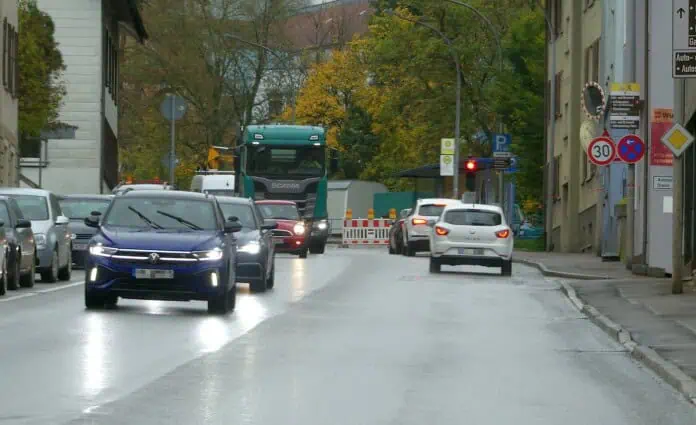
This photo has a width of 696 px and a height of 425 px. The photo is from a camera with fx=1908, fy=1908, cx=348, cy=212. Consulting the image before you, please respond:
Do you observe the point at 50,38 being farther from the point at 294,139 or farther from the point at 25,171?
the point at 25,171

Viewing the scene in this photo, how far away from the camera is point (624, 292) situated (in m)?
29.8

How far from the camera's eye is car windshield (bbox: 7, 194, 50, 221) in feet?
108

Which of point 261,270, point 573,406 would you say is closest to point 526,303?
point 261,270

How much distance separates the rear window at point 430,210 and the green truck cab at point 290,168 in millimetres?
2788

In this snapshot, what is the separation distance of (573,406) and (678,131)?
50.6ft

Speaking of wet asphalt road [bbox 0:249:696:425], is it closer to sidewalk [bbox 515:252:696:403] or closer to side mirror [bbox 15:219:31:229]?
sidewalk [bbox 515:252:696:403]

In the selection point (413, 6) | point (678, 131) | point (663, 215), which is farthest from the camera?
point (413, 6)

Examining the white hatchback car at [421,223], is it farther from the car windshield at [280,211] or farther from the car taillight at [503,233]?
the car taillight at [503,233]

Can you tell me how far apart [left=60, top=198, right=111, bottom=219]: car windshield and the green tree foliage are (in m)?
13.5

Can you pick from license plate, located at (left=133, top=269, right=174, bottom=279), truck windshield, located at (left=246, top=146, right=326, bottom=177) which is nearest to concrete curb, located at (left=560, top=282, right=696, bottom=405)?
license plate, located at (left=133, top=269, right=174, bottom=279)

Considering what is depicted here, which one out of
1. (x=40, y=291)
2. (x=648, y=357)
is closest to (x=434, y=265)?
(x=40, y=291)

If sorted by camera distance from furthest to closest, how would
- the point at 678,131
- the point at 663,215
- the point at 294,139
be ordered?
the point at 294,139, the point at 663,215, the point at 678,131

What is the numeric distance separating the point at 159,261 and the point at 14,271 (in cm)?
678

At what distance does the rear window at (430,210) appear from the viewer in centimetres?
5400
